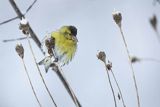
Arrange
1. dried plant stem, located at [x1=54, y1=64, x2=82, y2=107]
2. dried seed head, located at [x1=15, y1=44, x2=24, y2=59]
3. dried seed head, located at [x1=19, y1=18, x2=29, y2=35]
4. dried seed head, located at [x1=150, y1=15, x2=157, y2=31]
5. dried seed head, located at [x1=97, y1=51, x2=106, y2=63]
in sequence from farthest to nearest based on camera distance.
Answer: dried seed head, located at [x1=97, y1=51, x2=106, y2=63]
dried seed head, located at [x1=15, y1=44, x2=24, y2=59]
dried seed head, located at [x1=19, y1=18, x2=29, y2=35]
dried plant stem, located at [x1=54, y1=64, x2=82, y2=107]
dried seed head, located at [x1=150, y1=15, x2=157, y2=31]

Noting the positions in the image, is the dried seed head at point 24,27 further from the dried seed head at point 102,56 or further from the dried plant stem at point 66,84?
the dried seed head at point 102,56

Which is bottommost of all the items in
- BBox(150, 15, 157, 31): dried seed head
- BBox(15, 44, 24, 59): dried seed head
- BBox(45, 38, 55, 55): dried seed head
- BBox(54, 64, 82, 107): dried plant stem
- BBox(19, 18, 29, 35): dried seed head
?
BBox(54, 64, 82, 107): dried plant stem

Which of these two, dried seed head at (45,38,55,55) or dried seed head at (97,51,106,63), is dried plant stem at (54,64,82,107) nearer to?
dried seed head at (45,38,55,55)

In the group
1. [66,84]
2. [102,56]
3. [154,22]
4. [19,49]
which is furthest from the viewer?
[102,56]

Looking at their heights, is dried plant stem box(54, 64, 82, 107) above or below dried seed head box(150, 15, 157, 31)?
below

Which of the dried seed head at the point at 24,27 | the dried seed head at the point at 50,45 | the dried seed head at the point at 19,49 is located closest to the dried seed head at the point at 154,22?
the dried seed head at the point at 50,45

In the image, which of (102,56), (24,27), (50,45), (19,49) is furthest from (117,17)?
(19,49)

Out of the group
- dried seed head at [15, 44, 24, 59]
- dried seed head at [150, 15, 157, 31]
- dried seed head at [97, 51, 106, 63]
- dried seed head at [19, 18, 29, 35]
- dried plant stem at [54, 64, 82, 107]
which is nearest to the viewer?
dried seed head at [150, 15, 157, 31]

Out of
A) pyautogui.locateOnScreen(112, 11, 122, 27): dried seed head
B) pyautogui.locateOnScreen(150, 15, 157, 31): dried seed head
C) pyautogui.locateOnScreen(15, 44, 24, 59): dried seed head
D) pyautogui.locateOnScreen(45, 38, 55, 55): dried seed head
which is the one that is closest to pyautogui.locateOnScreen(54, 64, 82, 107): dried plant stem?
pyautogui.locateOnScreen(45, 38, 55, 55): dried seed head

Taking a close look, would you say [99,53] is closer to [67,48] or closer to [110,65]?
[110,65]

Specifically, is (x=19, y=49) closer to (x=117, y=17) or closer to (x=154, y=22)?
(x=117, y=17)

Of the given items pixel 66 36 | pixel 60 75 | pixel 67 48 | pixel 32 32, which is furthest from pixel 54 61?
pixel 66 36

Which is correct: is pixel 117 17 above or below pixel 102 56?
above

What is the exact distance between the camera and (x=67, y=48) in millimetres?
5543
